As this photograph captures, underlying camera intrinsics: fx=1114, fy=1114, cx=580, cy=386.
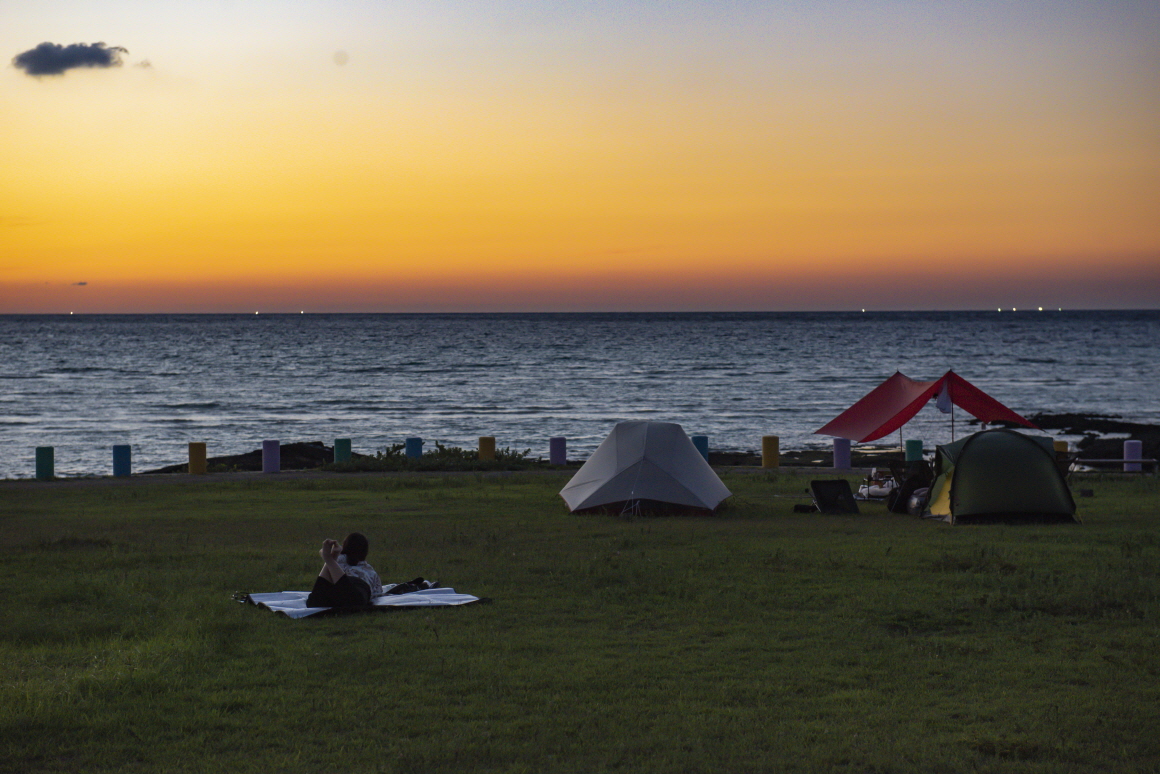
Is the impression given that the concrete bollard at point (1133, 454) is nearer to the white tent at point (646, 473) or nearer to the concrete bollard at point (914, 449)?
the concrete bollard at point (914, 449)

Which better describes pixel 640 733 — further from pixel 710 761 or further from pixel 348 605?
pixel 348 605

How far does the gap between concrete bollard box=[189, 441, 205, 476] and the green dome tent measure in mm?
16048

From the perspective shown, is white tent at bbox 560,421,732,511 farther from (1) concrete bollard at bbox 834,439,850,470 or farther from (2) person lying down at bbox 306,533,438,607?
(1) concrete bollard at bbox 834,439,850,470

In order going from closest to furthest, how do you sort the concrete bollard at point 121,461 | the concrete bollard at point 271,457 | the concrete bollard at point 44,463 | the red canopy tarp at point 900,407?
the red canopy tarp at point 900,407 → the concrete bollard at point 44,463 → the concrete bollard at point 121,461 → the concrete bollard at point 271,457

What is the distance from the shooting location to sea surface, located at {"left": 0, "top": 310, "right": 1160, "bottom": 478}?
4069 centimetres

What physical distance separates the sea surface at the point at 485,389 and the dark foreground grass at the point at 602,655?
1925 centimetres

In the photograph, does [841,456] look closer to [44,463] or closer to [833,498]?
[833,498]

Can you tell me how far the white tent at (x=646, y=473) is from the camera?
1789 centimetres

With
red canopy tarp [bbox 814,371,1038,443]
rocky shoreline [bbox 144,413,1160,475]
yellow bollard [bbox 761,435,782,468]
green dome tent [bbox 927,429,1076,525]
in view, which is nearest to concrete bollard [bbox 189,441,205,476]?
rocky shoreline [bbox 144,413,1160,475]

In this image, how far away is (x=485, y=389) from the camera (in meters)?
64.2

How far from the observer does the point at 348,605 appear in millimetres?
10336

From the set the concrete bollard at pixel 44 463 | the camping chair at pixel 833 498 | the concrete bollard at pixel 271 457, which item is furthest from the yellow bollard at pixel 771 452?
the concrete bollard at pixel 44 463

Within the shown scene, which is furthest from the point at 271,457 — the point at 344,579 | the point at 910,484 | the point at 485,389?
the point at 485,389

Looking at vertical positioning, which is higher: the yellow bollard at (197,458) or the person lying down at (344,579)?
the person lying down at (344,579)
